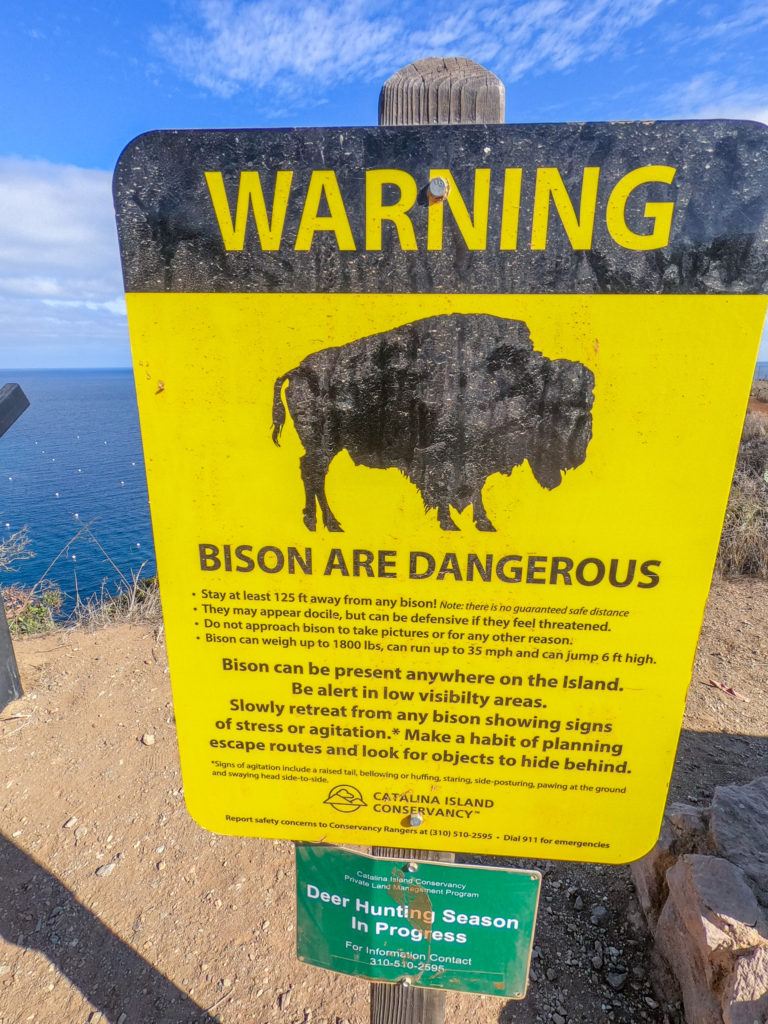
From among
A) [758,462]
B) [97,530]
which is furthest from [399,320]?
[97,530]

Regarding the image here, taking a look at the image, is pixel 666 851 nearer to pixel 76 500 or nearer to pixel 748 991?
pixel 748 991

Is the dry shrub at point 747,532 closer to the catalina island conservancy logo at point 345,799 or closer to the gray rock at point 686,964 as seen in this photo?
the gray rock at point 686,964

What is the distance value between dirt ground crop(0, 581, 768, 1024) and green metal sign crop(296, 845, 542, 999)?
4.79 ft

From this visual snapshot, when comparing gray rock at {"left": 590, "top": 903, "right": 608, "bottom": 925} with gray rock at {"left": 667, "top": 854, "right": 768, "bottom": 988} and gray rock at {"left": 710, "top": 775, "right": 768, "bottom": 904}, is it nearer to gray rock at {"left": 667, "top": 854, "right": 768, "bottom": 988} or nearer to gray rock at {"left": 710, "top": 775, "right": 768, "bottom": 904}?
gray rock at {"left": 667, "top": 854, "right": 768, "bottom": 988}

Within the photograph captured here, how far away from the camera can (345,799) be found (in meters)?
1.39

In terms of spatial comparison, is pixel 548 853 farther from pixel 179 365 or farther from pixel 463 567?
pixel 179 365

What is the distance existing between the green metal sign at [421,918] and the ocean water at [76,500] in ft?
30.4

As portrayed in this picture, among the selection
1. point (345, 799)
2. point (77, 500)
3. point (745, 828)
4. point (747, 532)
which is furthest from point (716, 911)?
point (77, 500)

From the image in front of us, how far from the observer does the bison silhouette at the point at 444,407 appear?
3.46 ft

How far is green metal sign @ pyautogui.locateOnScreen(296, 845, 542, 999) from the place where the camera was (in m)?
1.40

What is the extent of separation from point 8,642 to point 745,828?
4933mm

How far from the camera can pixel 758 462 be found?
8.62 meters

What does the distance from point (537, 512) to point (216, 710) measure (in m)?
0.91

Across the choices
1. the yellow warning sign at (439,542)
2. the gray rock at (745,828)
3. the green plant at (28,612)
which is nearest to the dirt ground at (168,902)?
the gray rock at (745,828)
